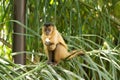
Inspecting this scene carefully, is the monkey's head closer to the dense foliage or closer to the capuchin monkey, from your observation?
the capuchin monkey

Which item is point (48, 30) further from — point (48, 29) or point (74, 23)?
point (74, 23)

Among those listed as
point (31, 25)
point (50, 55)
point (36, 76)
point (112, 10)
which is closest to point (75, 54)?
point (50, 55)

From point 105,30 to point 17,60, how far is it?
429 mm

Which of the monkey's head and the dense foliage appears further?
the dense foliage

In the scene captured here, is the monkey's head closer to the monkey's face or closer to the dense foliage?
the monkey's face

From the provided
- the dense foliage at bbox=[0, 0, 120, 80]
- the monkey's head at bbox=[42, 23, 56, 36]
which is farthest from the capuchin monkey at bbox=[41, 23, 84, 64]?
the dense foliage at bbox=[0, 0, 120, 80]

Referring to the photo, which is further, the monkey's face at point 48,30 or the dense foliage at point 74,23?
the dense foliage at point 74,23

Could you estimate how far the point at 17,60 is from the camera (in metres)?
1.35

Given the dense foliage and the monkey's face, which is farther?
the dense foliage

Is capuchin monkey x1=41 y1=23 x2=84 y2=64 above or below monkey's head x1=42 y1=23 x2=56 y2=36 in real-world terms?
below

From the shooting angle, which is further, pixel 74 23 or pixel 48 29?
pixel 74 23

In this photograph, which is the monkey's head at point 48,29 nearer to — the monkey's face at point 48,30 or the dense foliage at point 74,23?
the monkey's face at point 48,30

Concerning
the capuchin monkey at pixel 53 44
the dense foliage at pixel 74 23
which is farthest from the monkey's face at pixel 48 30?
the dense foliage at pixel 74 23

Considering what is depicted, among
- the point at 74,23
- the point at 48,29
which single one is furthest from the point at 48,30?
the point at 74,23
